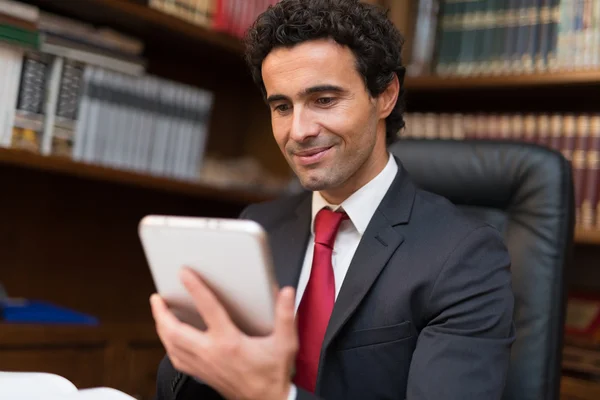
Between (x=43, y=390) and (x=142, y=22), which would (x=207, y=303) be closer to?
(x=43, y=390)

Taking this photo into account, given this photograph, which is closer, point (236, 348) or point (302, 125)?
point (236, 348)

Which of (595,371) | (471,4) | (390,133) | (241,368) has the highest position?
(471,4)

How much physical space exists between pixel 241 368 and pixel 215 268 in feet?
0.39

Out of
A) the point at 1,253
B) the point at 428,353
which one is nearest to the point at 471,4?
the point at 428,353

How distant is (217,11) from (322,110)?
0.98m

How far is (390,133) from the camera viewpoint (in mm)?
1371

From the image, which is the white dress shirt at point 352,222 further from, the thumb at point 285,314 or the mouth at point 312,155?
the thumb at point 285,314

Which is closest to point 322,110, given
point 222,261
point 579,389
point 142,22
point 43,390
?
point 222,261

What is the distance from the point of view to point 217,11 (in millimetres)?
2029

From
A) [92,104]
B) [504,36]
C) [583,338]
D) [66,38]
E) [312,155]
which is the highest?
[504,36]

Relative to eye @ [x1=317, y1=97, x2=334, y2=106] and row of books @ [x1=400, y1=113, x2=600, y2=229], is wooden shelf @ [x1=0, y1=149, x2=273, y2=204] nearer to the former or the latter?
row of books @ [x1=400, y1=113, x2=600, y2=229]

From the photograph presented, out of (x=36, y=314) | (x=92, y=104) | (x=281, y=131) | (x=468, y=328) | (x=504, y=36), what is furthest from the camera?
(x=504, y=36)

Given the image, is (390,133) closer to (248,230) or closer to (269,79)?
(269,79)

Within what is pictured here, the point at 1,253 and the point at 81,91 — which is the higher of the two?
the point at 81,91
